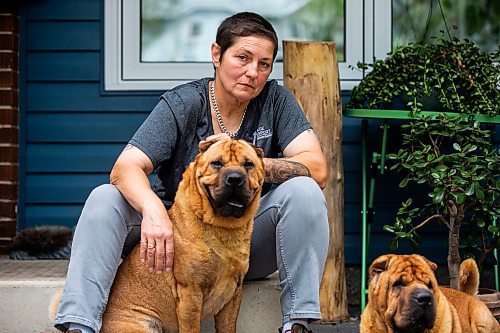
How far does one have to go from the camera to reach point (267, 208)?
124 inches

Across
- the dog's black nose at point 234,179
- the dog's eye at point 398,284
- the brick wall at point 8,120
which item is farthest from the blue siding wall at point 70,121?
the dog's black nose at point 234,179

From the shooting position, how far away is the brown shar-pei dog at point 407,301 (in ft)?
10.2

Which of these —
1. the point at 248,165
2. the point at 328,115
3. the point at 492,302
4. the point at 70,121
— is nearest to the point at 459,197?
the point at 492,302

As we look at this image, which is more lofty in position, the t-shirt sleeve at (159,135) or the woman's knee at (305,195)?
the t-shirt sleeve at (159,135)

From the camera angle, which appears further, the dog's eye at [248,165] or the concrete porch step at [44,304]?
the concrete porch step at [44,304]

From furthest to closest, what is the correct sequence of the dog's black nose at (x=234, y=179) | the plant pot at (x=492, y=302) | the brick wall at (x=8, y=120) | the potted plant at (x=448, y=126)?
the brick wall at (x=8, y=120) → the potted plant at (x=448, y=126) → the plant pot at (x=492, y=302) → the dog's black nose at (x=234, y=179)

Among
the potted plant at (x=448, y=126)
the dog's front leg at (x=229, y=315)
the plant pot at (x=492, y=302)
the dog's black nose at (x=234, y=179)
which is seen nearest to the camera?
the dog's black nose at (x=234, y=179)

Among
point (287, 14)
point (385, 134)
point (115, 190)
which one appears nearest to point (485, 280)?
point (385, 134)

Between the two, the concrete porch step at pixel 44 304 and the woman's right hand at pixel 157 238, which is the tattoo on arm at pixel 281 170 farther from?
the concrete porch step at pixel 44 304

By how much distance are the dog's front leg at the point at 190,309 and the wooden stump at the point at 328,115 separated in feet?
5.27

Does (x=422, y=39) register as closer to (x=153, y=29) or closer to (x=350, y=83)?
(x=350, y=83)

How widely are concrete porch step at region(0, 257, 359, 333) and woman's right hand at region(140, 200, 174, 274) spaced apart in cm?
49

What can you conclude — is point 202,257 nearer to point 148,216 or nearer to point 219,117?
point 148,216

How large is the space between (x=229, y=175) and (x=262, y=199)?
461mm
